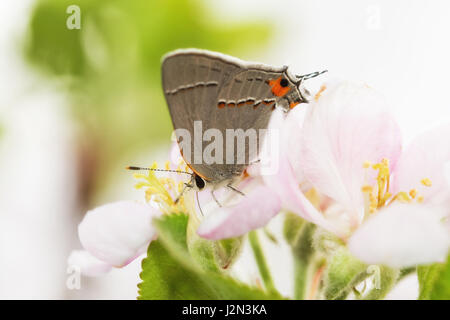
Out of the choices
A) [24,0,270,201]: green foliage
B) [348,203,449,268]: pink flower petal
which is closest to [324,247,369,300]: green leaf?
[348,203,449,268]: pink flower petal

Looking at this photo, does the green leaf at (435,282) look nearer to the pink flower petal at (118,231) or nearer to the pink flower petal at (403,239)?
the pink flower petal at (403,239)

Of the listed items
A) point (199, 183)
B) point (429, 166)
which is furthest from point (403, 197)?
point (199, 183)

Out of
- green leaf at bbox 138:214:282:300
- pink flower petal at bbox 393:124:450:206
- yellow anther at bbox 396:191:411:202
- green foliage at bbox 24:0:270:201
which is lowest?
green leaf at bbox 138:214:282:300

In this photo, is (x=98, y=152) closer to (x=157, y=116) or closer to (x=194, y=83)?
(x=157, y=116)

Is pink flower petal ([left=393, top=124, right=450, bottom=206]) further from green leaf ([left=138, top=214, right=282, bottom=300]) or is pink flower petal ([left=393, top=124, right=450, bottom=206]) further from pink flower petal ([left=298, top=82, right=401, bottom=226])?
green leaf ([left=138, top=214, right=282, bottom=300])

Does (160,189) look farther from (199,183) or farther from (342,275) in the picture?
(342,275)
